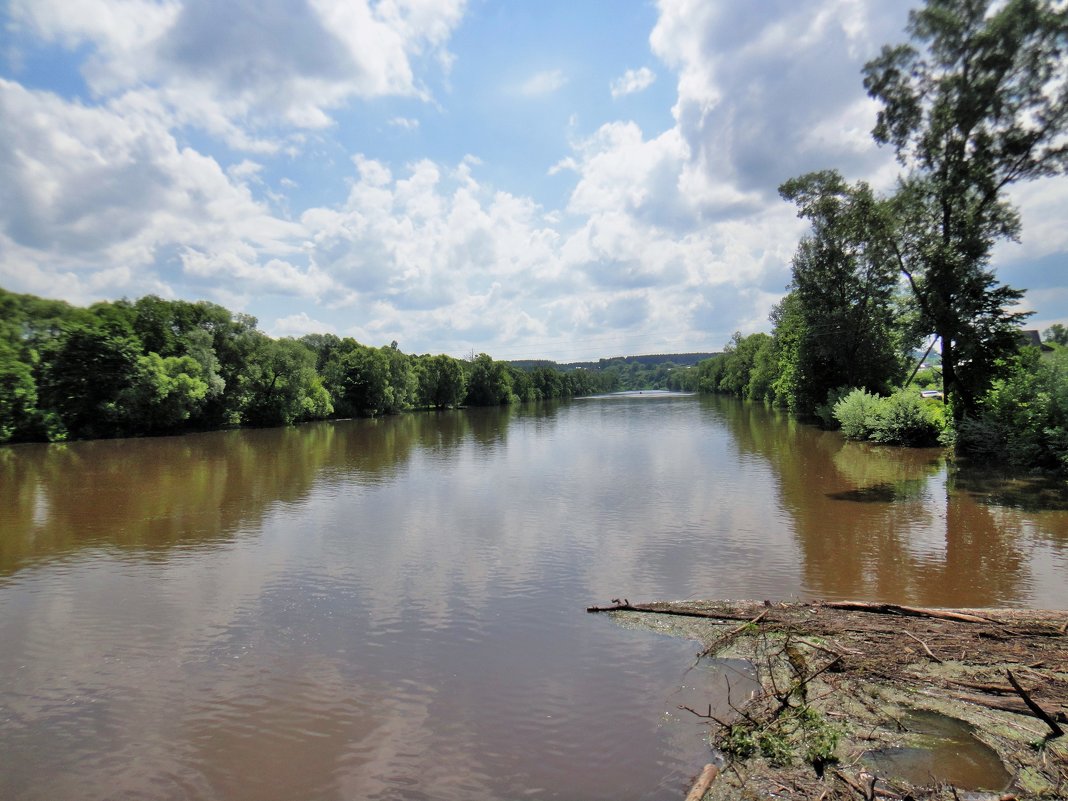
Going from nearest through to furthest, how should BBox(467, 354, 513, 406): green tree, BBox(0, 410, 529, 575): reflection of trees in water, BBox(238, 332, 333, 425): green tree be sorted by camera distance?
BBox(0, 410, 529, 575): reflection of trees in water, BBox(238, 332, 333, 425): green tree, BBox(467, 354, 513, 406): green tree

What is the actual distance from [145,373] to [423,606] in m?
45.5

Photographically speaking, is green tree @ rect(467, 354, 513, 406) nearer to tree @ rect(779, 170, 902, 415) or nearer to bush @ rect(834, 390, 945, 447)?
tree @ rect(779, 170, 902, 415)

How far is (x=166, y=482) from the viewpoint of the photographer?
936 inches

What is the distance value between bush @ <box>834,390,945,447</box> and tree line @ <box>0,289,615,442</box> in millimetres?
48078

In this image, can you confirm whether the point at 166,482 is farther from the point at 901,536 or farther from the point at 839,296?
the point at 839,296

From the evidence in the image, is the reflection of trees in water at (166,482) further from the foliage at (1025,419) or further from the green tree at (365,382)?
the green tree at (365,382)

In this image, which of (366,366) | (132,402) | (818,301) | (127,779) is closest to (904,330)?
(818,301)

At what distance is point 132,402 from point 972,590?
2033 inches

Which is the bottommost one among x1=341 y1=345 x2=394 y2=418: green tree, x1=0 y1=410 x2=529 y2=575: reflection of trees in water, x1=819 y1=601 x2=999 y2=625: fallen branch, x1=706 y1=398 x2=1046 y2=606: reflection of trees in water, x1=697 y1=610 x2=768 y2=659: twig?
x1=0 y1=410 x2=529 y2=575: reflection of trees in water

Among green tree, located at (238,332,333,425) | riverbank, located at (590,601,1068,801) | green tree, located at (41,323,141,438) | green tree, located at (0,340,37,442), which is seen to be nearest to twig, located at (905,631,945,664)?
riverbank, located at (590,601,1068,801)

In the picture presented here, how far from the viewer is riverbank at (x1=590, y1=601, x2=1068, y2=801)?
15.9 feet

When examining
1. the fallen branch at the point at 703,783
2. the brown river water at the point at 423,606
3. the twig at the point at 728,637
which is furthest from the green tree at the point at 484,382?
the fallen branch at the point at 703,783

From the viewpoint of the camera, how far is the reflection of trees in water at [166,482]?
49.5ft

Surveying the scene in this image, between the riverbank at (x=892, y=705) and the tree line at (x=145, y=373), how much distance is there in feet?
159
